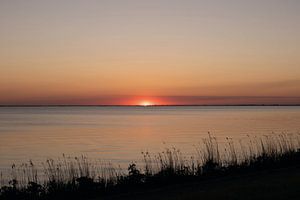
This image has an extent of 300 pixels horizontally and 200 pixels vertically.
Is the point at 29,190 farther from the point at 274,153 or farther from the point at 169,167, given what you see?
the point at 274,153

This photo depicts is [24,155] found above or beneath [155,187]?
above

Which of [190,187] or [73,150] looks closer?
[190,187]

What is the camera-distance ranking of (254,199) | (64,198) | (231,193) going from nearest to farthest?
(254,199), (231,193), (64,198)

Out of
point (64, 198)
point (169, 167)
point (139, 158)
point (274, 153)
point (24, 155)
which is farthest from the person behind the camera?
point (24, 155)

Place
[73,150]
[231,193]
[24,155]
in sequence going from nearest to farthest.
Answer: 1. [231,193]
2. [24,155]
3. [73,150]

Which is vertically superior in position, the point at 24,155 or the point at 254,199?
the point at 24,155

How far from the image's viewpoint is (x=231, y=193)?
35.5 ft

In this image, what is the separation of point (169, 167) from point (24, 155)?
15.0 m

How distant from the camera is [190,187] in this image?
12.5 m

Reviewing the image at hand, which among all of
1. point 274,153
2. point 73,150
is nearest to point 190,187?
point 274,153

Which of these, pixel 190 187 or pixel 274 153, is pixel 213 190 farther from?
pixel 274 153

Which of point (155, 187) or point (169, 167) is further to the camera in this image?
point (169, 167)

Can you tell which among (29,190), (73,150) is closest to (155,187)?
(29,190)

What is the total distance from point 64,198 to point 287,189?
575 cm
